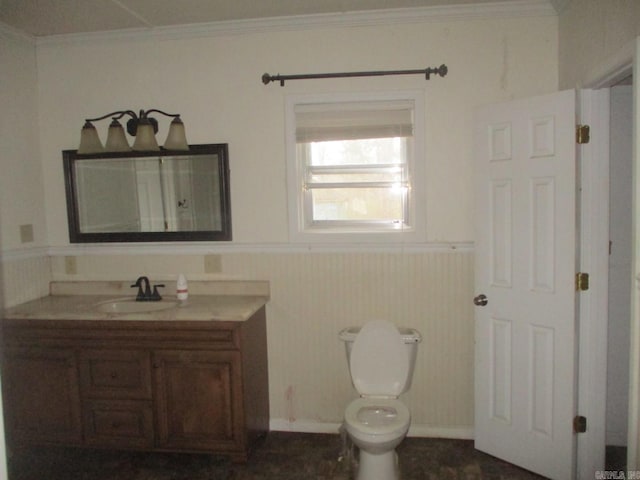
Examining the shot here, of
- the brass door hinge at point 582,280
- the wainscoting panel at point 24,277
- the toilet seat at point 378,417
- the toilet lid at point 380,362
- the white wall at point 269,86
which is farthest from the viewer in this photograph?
the wainscoting panel at point 24,277

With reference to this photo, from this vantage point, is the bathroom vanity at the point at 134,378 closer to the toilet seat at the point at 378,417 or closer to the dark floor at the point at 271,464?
the dark floor at the point at 271,464


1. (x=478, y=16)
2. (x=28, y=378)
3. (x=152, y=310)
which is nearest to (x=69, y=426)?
(x=28, y=378)

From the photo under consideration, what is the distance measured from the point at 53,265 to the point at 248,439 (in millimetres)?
1708

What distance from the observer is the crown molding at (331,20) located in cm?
257

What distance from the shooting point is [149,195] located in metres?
2.91

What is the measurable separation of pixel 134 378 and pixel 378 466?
4.32ft

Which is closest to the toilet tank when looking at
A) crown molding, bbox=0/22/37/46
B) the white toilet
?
the white toilet

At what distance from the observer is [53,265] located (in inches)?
120

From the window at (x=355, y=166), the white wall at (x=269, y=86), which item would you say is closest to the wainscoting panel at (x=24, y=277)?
the white wall at (x=269, y=86)

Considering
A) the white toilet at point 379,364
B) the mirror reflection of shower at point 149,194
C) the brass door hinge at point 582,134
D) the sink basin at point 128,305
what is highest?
the brass door hinge at point 582,134

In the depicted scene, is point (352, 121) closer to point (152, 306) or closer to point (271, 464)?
point (152, 306)

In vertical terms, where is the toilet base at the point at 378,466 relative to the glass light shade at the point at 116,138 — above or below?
below

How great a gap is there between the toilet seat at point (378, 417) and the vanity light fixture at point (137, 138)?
173 cm

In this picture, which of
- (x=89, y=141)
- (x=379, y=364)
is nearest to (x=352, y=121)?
(x=379, y=364)
